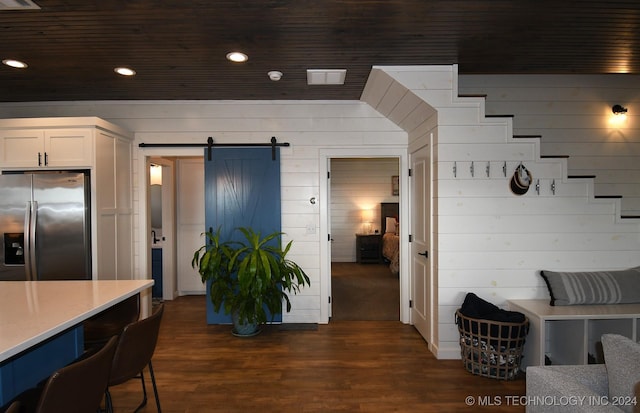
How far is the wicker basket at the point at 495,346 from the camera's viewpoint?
2.79 metres

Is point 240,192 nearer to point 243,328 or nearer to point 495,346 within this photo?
point 243,328

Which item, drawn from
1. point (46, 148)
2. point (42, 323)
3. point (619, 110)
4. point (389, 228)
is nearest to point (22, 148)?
point (46, 148)

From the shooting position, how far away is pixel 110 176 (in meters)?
3.74

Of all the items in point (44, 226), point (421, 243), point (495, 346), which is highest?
point (44, 226)

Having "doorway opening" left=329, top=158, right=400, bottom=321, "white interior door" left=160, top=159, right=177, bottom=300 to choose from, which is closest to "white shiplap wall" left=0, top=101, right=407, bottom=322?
"white interior door" left=160, top=159, right=177, bottom=300

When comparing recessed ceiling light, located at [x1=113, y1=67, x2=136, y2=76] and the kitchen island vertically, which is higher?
recessed ceiling light, located at [x1=113, y1=67, x2=136, y2=76]

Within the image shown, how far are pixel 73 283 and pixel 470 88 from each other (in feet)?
13.0

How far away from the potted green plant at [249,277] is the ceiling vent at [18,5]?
2.39m

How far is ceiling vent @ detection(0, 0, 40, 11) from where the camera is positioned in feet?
6.97

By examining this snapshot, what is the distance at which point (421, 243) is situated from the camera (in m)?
3.75

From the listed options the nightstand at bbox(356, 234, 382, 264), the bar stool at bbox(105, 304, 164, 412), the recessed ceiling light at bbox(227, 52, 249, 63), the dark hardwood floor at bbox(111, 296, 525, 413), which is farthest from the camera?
the nightstand at bbox(356, 234, 382, 264)

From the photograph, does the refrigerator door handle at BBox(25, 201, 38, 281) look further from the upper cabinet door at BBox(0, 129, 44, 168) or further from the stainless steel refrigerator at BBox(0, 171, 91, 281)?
the upper cabinet door at BBox(0, 129, 44, 168)

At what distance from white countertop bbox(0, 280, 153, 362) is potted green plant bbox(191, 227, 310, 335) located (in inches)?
53.6

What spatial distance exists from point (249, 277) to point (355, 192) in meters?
5.31
